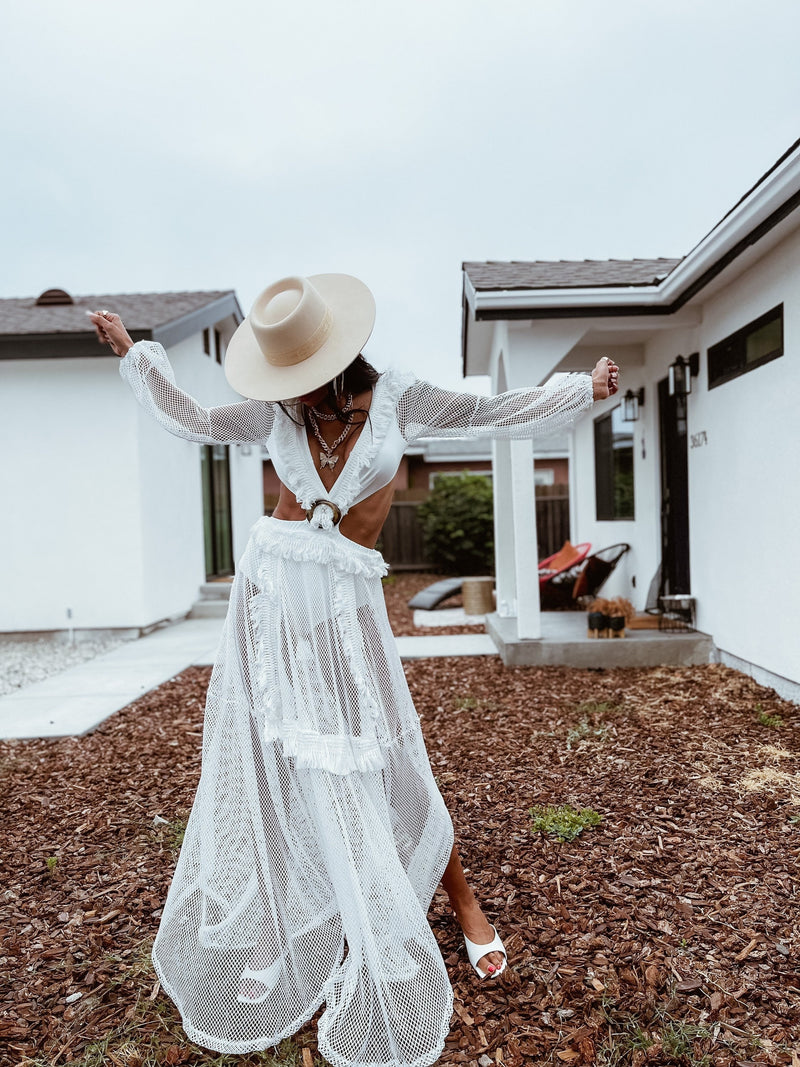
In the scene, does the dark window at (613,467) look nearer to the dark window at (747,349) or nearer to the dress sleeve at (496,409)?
the dark window at (747,349)

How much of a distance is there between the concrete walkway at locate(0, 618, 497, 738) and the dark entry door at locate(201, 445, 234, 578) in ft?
9.76

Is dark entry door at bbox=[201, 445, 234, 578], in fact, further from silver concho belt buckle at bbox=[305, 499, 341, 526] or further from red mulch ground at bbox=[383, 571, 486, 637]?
silver concho belt buckle at bbox=[305, 499, 341, 526]

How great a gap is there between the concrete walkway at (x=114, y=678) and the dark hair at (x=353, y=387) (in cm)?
367

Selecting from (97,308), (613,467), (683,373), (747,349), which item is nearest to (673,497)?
(683,373)

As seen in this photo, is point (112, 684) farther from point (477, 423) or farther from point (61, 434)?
point (477, 423)

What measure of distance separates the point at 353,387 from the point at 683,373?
5.18m

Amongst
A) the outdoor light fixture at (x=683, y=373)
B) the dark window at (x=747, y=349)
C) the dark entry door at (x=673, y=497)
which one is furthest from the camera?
the dark entry door at (x=673, y=497)

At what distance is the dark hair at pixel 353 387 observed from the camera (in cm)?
209

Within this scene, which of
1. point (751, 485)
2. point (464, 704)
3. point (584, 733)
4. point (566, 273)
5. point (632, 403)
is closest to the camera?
point (584, 733)

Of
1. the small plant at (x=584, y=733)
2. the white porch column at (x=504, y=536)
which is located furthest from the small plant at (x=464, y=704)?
the white porch column at (x=504, y=536)

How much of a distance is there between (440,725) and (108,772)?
192 centimetres

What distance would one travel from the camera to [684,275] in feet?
18.7

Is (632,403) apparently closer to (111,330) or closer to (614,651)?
(614,651)

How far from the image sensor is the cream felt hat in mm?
1961
